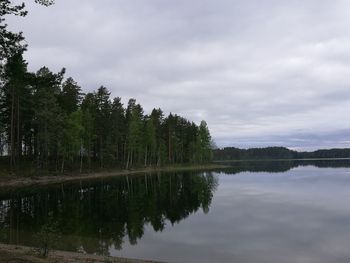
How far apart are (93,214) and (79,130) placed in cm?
4726

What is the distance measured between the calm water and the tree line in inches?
382

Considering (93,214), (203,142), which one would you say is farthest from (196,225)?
(203,142)

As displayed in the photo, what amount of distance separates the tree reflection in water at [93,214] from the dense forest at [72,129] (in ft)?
29.9

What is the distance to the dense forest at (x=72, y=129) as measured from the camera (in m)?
58.3

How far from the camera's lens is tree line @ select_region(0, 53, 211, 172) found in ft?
211

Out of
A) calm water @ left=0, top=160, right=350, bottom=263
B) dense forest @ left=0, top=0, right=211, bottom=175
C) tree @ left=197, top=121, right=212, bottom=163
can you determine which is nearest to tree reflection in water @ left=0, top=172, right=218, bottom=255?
calm water @ left=0, top=160, right=350, bottom=263

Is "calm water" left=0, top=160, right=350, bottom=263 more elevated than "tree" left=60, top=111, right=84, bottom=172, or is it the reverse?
"tree" left=60, top=111, right=84, bottom=172

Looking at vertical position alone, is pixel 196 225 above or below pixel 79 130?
below

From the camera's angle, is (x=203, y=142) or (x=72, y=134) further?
(x=203, y=142)

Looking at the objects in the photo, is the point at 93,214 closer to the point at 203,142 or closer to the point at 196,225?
the point at 196,225

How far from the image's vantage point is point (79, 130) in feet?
249

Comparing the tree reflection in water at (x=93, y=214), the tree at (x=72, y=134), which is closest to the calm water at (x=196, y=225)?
the tree reflection in water at (x=93, y=214)

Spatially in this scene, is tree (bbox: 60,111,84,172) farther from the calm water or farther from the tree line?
the calm water

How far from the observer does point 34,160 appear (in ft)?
234
